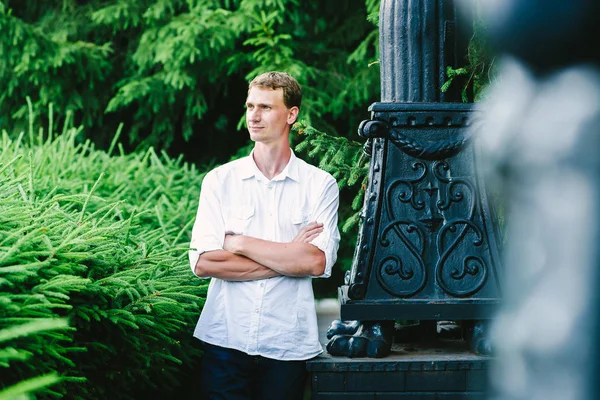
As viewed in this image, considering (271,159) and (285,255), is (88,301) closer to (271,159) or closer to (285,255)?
(285,255)

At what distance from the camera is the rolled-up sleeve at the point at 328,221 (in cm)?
345

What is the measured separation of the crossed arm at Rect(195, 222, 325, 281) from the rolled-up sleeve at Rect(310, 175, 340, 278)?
1.4 inches

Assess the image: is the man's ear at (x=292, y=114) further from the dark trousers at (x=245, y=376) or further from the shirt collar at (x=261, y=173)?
the dark trousers at (x=245, y=376)

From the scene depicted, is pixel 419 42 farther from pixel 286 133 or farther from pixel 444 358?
pixel 444 358

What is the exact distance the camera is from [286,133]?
12.2 feet

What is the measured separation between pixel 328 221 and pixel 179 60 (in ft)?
→ 13.2

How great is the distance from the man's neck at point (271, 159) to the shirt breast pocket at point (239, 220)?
198 millimetres

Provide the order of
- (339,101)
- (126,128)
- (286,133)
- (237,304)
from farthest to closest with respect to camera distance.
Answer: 1. (126,128)
2. (339,101)
3. (286,133)
4. (237,304)

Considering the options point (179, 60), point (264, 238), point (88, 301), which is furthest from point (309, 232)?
point (179, 60)

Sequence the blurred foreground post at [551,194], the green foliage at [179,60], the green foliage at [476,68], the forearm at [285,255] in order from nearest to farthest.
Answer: the blurred foreground post at [551,194] < the forearm at [285,255] < the green foliage at [476,68] < the green foliage at [179,60]

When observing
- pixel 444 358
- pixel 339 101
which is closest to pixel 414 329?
pixel 444 358

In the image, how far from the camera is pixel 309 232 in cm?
348

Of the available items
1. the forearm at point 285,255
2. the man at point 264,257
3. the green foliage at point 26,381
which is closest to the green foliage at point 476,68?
the man at point 264,257

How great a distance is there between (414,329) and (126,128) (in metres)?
5.30
